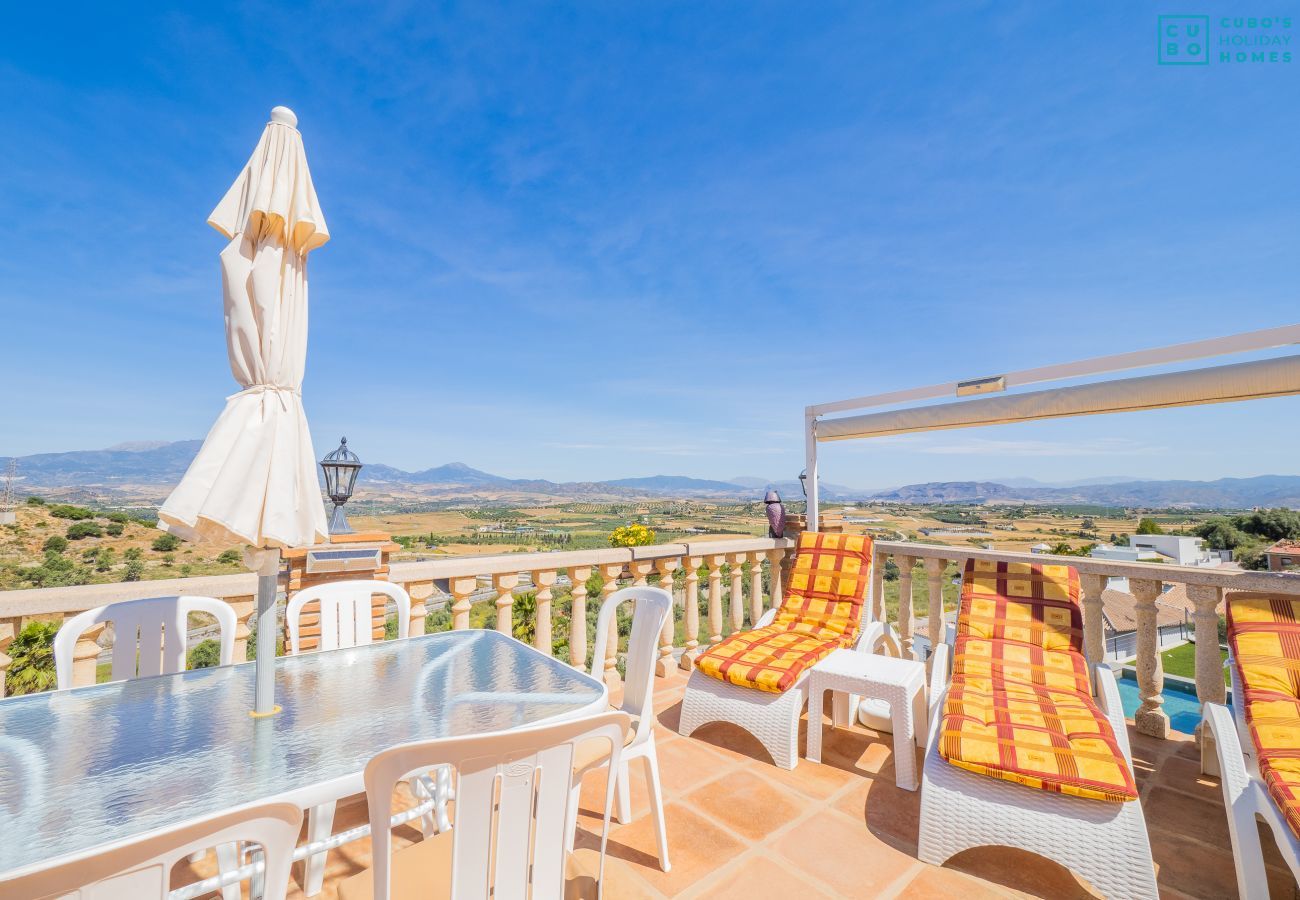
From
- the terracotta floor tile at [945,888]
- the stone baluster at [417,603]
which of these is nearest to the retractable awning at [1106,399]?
the terracotta floor tile at [945,888]

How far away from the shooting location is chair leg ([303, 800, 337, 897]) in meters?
1.98

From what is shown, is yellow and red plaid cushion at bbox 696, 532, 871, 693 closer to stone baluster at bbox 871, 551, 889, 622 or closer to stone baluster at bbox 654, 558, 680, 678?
stone baluster at bbox 871, 551, 889, 622

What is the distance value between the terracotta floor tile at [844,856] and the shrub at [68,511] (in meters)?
5.72

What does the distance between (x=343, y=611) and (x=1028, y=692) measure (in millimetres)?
3543

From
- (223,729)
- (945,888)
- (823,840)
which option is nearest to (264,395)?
(223,729)

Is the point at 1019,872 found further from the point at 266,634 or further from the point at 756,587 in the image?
the point at 266,634

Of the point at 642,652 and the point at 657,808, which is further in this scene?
the point at 642,652

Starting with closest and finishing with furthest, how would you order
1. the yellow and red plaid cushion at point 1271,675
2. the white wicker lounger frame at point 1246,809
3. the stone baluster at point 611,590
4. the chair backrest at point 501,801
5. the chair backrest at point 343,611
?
the chair backrest at point 501,801, the white wicker lounger frame at point 1246,809, the yellow and red plaid cushion at point 1271,675, the chair backrest at point 343,611, the stone baluster at point 611,590

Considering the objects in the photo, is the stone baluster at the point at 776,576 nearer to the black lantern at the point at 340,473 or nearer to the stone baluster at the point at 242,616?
the black lantern at the point at 340,473

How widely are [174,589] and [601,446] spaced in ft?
81.0

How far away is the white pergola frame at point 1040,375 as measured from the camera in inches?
105

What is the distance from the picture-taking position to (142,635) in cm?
215

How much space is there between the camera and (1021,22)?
441 cm

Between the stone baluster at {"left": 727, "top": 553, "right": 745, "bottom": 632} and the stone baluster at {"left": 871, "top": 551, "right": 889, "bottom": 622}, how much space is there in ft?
3.55
